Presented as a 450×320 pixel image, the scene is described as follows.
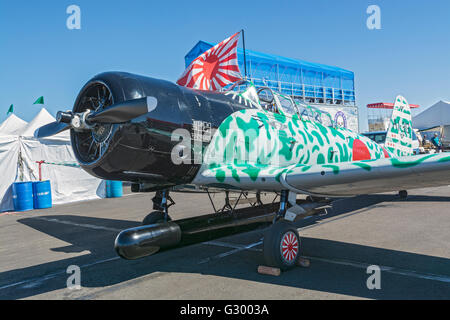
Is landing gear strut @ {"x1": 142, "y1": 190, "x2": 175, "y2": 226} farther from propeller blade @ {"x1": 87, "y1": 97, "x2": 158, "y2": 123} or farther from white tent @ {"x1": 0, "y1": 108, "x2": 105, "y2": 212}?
white tent @ {"x1": 0, "y1": 108, "x2": 105, "y2": 212}

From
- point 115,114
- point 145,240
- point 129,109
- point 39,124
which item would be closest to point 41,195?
point 39,124

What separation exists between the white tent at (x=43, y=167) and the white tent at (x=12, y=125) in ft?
1.69

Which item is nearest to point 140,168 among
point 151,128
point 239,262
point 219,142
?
point 151,128

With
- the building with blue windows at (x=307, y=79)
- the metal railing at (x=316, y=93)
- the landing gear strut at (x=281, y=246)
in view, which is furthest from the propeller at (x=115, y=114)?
the metal railing at (x=316, y=93)

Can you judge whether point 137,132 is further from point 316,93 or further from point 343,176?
point 316,93

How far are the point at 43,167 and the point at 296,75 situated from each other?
1879 cm

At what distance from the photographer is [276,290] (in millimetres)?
3377

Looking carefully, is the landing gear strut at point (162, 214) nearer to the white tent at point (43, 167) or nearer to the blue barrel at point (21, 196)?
the white tent at point (43, 167)

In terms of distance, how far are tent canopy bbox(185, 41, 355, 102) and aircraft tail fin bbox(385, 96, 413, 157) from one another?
502 inches

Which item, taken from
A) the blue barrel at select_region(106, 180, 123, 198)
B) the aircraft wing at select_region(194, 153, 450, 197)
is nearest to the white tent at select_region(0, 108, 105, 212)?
the blue barrel at select_region(106, 180, 123, 198)

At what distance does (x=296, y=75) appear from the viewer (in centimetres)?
2505

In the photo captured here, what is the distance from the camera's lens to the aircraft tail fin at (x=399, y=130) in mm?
8602

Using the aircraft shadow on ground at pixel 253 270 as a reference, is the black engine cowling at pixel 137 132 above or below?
above

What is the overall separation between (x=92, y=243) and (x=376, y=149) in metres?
6.36
